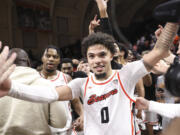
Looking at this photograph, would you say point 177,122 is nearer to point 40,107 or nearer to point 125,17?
point 40,107

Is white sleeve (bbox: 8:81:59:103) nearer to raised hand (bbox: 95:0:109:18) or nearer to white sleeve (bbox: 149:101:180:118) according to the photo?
white sleeve (bbox: 149:101:180:118)

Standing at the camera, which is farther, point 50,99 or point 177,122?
point 50,99

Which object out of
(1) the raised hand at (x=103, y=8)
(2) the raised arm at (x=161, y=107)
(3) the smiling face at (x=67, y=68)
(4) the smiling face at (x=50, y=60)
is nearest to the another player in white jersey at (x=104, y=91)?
(2) the raised arm at (x=161, y=107)

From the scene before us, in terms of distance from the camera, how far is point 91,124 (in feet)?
7.70

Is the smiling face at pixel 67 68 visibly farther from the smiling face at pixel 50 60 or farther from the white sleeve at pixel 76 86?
the white sleeve at pixel 76 86

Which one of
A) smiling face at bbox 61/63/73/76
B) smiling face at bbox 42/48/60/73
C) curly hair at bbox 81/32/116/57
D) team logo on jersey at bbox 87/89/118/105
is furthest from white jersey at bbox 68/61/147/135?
smiling face at bbox 61/63/73/76

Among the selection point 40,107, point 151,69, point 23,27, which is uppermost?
point 23,27

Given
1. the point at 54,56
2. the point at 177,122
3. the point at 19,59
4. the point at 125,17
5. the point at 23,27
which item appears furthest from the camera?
the point at 125,17

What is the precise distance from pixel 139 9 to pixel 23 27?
10.9 m

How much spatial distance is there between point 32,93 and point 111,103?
75 cm

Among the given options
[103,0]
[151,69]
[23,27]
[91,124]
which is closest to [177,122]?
[151,69]

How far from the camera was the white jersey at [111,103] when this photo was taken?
2256 mm

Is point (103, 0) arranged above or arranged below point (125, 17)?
below

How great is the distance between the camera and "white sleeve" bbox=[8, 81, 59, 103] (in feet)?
5.91
